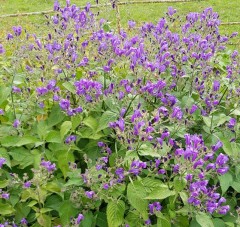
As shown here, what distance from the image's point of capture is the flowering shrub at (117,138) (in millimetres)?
2328

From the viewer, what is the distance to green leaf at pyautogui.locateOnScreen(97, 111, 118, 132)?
2.51 m

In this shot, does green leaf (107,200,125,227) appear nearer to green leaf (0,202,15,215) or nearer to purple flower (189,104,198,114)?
green leaf (0,202,15,215)

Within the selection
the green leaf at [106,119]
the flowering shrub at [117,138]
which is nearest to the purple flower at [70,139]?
the flowering shrub at [117,138]

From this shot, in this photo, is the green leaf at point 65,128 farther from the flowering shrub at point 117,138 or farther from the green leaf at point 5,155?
the green leaf at point 5,155

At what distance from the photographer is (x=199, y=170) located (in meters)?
2.36

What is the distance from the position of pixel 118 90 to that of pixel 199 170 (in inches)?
27.1

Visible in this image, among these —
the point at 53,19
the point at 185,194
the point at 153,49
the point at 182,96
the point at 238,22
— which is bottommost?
the point at 238,22

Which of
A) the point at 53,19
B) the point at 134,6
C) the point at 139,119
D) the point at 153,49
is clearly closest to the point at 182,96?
the point at 153,49

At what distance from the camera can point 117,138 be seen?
2404 millimetres

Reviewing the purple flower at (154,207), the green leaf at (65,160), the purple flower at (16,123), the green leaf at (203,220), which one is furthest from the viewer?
the purple flower at (16,123)

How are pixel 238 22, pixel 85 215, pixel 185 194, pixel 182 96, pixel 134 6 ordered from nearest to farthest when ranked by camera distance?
pixel 185 194 < pixel 85 215 < pixel 182 96 < pixel 238 22 < pixel 134 6

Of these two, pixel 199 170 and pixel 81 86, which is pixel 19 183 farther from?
pixel 199 170

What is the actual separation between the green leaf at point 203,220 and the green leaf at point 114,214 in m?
0.37

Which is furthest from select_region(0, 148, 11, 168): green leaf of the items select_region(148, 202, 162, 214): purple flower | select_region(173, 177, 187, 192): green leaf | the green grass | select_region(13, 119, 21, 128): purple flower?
the green grass
